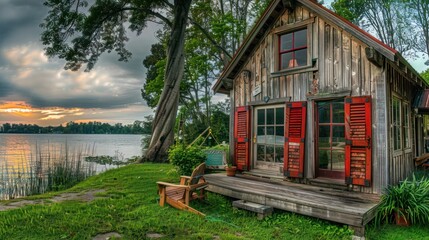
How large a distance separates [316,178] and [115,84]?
13184 mm

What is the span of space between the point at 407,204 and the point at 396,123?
2.14 meters

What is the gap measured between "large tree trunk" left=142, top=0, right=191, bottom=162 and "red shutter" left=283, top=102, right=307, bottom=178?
24.9 ft

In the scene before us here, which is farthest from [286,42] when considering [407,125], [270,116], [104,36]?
[104,36]

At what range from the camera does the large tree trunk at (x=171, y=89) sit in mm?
12816

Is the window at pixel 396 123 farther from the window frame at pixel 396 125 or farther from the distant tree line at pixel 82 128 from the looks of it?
the distant tree line at pixel 82 128

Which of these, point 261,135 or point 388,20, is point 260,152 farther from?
point 388,20

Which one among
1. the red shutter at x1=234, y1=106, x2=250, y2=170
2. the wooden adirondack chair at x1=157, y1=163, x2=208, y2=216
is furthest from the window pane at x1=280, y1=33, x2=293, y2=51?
the wooden adirondack chair at x1=157, y1=163, x2=208, y2=216

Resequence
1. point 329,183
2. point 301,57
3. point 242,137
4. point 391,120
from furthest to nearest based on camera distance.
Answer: point 242,137
point 301,57
point 329,183
point 391,120

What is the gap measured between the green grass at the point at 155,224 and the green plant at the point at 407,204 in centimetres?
20

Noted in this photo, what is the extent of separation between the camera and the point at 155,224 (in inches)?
173

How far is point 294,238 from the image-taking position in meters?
4.11

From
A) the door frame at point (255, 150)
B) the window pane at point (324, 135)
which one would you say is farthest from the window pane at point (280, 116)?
the window pane at point (324, 135)

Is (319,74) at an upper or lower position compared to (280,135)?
upper

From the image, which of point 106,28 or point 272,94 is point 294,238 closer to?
point 272,94
